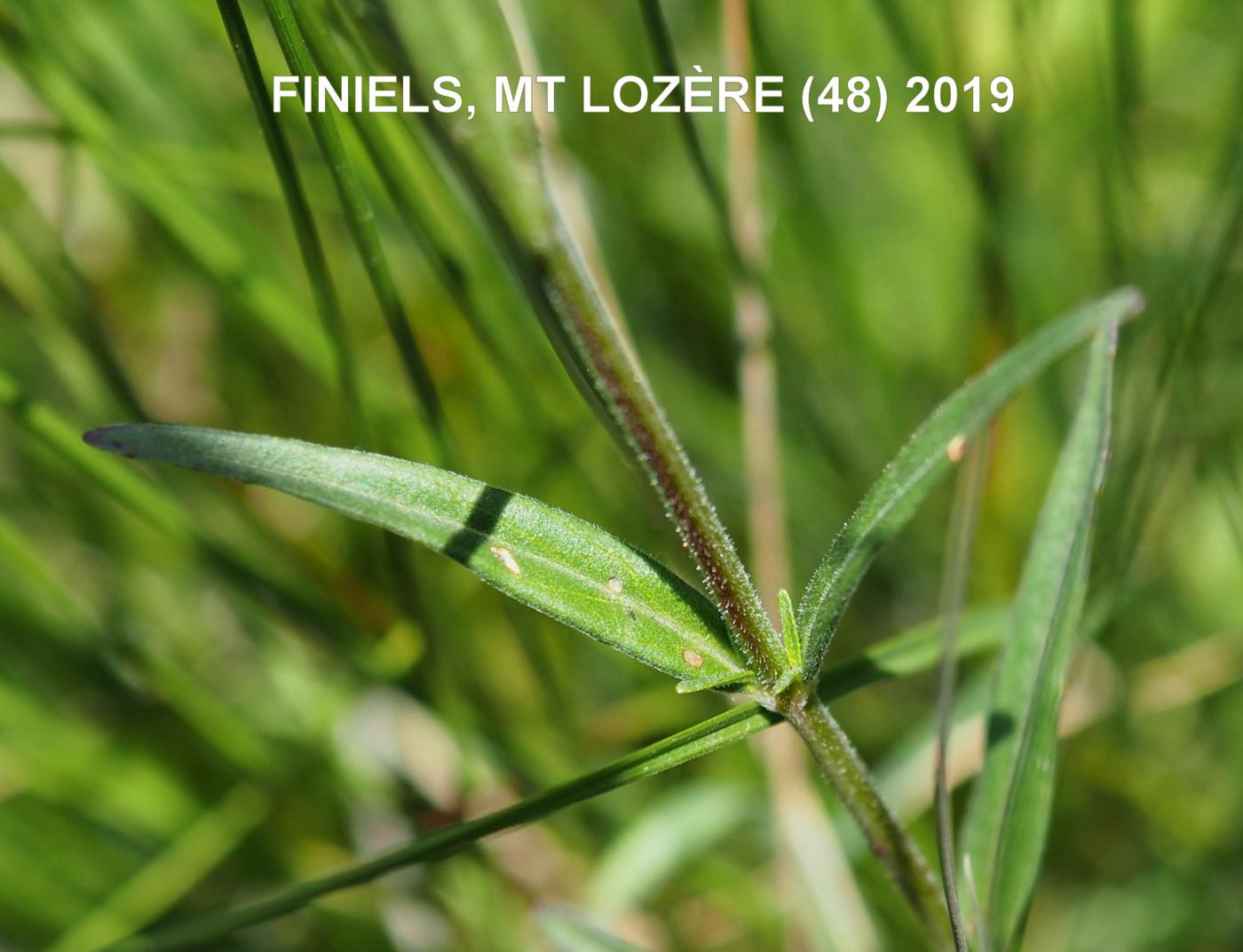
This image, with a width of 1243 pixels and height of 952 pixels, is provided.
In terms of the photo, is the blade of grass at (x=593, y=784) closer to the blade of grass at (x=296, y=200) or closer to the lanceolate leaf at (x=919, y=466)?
the lanceolate leaf at (x=919, y=466)

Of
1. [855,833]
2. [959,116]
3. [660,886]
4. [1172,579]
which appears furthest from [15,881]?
[1172,579]

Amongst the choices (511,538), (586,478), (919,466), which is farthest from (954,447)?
(586,478)

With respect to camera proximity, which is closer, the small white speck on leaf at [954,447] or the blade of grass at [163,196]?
the small white speck on leaf at [954,447]

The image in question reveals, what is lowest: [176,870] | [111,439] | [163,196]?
[111,439]

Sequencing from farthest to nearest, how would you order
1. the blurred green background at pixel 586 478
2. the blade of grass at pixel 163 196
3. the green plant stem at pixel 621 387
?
1. the blurred green background at pixel 586 478
2. the blade of grass at pixel 163 196
3. the green plant stem at pixel 621 387

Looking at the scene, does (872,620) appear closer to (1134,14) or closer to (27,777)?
(1134,14)

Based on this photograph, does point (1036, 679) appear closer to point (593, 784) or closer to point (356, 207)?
point (593, 784)

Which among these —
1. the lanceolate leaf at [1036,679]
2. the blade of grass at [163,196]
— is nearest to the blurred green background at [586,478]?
the blade of grass at [163,196]

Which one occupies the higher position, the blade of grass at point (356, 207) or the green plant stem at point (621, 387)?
the blade of grass at point (356, 207)
